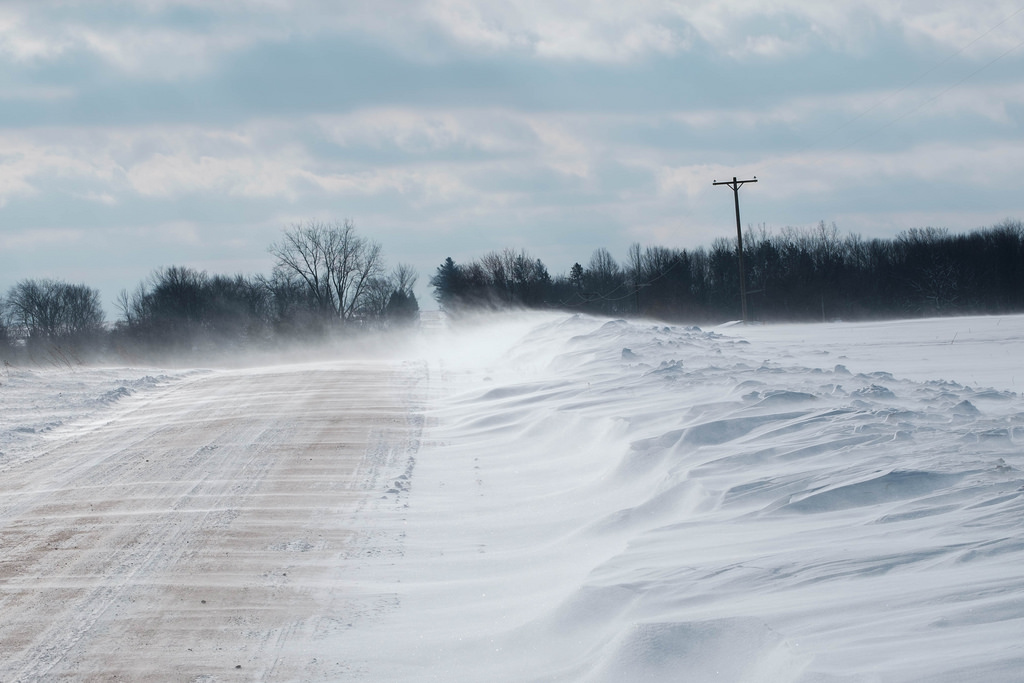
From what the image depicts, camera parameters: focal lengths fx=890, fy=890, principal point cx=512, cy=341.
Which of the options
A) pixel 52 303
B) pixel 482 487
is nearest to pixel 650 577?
pixel 482 487

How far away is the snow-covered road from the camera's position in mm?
4789

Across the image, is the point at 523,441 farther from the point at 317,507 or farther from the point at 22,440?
the point at 22,440

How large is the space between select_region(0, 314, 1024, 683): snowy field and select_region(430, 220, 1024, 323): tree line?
1601 inches

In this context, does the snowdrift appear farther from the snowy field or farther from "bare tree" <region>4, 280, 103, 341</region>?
"bare tree" <region>4, 280, 103, 341</region>

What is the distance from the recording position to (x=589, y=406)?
11.3m

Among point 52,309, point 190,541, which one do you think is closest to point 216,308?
point 52,309

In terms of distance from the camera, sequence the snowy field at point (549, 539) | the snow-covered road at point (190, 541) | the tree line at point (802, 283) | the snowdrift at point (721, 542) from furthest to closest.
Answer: the tree line at point (802, 283)
the snow-covered road at point (190, 541)
the snowy field at point (549, 539)
the snowdrift at point (721, 542)

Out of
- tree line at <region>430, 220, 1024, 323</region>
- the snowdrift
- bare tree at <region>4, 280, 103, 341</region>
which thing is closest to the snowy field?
the snowdrift

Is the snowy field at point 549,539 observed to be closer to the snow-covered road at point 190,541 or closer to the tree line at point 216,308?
the snow-covered road at point 190,541

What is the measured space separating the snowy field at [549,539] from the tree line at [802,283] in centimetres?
4066

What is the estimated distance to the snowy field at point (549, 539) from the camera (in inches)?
166

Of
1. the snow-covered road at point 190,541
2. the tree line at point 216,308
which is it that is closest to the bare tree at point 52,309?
the tree line at point 216,308

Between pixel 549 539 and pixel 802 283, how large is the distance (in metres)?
65.2

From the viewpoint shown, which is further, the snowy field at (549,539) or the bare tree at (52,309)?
the bare tree at (52,309)
